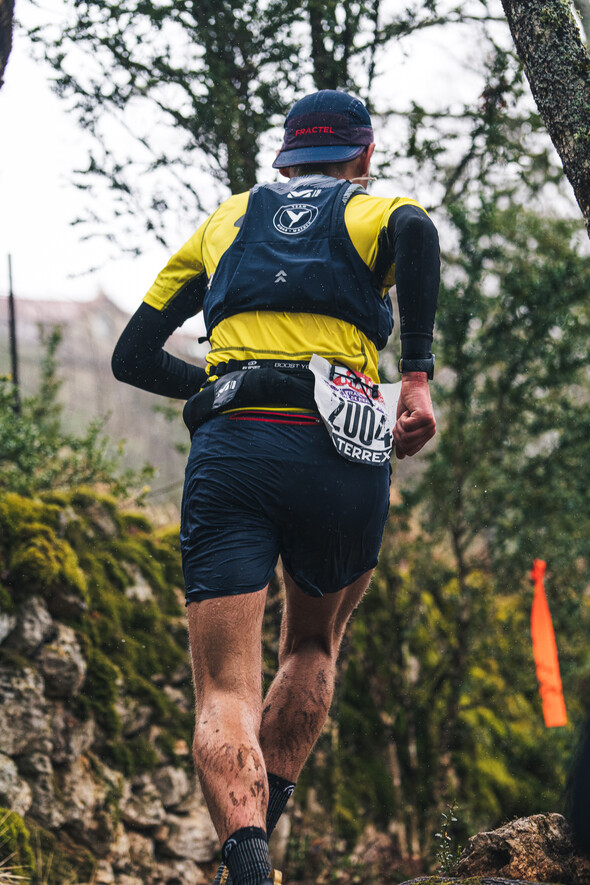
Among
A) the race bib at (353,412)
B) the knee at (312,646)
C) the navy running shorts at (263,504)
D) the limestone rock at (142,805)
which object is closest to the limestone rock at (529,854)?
the knee at (312,646)

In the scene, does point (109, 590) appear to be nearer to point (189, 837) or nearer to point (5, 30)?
point (189, 837)

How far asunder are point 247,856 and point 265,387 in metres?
1.09

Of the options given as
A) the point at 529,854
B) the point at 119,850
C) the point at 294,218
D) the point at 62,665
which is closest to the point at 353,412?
the point at 294,218

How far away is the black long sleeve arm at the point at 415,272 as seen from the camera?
2.12m

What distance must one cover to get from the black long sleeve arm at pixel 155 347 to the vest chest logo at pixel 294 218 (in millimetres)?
375

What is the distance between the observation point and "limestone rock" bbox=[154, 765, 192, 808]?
14.4ft

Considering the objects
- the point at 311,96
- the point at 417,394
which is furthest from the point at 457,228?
the point at 417,394

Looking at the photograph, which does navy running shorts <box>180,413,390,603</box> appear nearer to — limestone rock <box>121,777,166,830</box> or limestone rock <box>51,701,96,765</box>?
limestone rock <box>51,701,96,765</box>

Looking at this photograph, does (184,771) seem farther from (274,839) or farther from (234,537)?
(234,537)

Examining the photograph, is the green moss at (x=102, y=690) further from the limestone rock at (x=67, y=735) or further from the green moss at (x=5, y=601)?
the green moss at (x=5, y=601)

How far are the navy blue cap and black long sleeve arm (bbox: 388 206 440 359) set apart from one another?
0.45 meters

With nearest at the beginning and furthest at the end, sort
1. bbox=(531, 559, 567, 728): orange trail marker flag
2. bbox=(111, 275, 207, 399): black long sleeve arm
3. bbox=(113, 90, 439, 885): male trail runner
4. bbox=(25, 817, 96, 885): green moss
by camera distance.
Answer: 1. bbox=(113, 90, 439, 885): male trail runner
2. bbox=(111, 275, 207, 399): black long sleeve arm
3. bbox=(25, 817, 96, 885): green moss
4. bbox=(531, 559, 567, 728): orange trail marker flag

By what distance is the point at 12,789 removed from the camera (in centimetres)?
336

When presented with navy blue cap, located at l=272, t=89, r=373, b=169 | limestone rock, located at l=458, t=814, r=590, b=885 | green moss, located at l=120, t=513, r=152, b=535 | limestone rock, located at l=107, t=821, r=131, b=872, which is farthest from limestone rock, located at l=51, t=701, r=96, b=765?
navy blue cap, located at l=272, t=89, r=373, b=169
